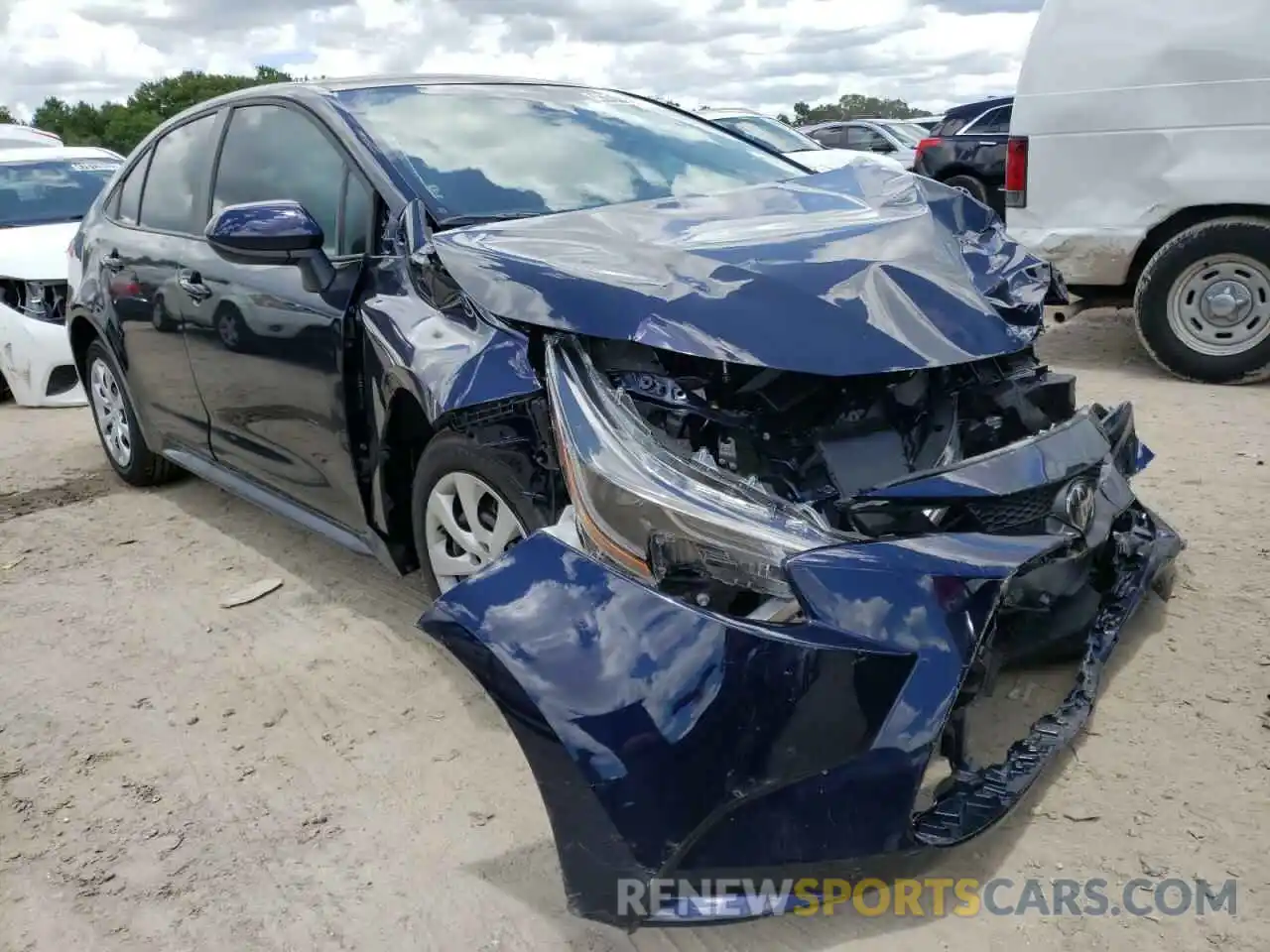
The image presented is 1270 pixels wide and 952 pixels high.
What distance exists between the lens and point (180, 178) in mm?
4273

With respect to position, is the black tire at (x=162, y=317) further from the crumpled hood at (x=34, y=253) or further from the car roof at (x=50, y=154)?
the car roof at (x=50, y=154)

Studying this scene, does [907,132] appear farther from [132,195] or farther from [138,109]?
[138,109]

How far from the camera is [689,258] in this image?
8.23 feet

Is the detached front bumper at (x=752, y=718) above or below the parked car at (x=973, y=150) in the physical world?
below

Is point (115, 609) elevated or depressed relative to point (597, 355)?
depressed

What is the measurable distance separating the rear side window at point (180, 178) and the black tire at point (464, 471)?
5.54ft

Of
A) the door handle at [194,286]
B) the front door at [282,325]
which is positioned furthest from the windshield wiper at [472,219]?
the door handle at [194,286]

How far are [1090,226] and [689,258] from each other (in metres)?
4.11

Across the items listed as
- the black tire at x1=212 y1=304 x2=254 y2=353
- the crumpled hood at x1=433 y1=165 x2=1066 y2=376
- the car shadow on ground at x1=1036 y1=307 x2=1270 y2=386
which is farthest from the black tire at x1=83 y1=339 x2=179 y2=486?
the car shadow on ground at x1=1036 y1=307 x2=1270 y2=386

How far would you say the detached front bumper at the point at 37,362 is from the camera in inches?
263

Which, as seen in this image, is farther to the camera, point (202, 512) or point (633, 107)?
point (202, 512)

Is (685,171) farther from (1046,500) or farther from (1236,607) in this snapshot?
(1236,607)

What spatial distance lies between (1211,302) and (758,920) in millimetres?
4795

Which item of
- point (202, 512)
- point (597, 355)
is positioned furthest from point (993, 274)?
point (202, 512)
